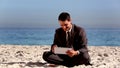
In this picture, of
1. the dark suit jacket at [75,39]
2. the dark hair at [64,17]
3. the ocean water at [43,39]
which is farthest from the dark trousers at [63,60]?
the ocean water at [43,39]

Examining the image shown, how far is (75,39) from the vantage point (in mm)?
10211

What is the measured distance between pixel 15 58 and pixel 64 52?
108 inches

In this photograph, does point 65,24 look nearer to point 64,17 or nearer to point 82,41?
point 64,17

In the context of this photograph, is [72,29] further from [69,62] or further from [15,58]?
[15,58]

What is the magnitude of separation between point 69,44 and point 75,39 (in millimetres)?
185

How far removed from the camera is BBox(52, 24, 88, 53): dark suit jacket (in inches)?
398

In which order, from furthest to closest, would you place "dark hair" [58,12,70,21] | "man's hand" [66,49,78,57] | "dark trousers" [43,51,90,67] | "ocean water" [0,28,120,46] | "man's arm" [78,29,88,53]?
"ocean water" [0,28,120,46] < "dark trousers" [43,51,90,67] < "man's arm" [78,29,88,53] < "man's hand" [66,49,78,57] < "dark hair" [58,12,70,21]

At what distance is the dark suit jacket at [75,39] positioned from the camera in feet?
33.1

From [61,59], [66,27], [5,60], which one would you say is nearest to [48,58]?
[61,59]

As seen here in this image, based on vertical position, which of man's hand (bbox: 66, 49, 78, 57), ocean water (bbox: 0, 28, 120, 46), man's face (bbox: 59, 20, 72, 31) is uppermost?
man's face (bbox: 59, 20, 72, 31)

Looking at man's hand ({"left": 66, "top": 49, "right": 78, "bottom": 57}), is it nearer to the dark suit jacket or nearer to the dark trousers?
the dark suit jacket

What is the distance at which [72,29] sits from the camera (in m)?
10.2


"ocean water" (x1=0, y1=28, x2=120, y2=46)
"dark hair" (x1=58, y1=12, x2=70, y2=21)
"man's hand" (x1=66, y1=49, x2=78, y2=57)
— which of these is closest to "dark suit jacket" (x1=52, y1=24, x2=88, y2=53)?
"man's hand" (x1=66, y1=49, x2=78, y2=57)

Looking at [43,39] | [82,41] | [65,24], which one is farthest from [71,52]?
[43,39]
